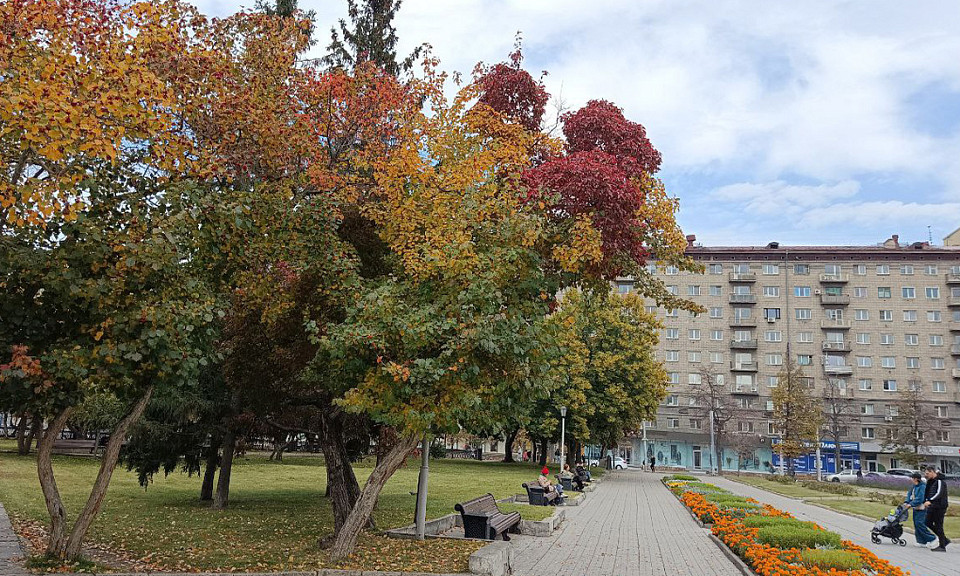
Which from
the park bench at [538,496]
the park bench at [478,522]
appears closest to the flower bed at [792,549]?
the park bench at [478,522]

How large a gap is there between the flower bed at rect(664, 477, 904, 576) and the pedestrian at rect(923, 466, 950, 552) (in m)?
2.65

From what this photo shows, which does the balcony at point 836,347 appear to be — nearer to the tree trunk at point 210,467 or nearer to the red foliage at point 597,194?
the tree trunk at point 210,467

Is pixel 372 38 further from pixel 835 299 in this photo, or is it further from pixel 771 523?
pixel 835 299

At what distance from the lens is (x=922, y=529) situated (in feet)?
46.1

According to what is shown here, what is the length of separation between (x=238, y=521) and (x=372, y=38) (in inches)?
538

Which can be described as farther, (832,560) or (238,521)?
(238,521)

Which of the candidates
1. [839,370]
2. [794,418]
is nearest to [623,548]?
[794,418]

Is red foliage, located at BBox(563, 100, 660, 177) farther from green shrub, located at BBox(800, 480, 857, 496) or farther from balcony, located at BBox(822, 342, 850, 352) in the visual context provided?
balcony, located at BBox(822, 342, 850, 352)

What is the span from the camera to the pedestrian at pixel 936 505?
542 inches

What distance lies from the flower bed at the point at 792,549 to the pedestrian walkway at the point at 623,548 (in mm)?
411

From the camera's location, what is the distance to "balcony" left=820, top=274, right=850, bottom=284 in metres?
72.3

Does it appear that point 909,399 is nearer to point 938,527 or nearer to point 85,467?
point 938,527

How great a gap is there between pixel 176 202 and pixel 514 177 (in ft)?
14.7

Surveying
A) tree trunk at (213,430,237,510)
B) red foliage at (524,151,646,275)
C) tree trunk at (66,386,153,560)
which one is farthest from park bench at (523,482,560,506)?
tree trunk at (66,386,153,560)
